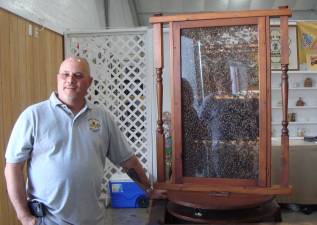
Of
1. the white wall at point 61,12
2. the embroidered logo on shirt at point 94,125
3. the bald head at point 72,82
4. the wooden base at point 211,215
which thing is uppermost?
the white wall at point 61,12

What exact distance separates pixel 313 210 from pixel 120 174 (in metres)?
2.03

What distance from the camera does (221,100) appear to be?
5.84 ft

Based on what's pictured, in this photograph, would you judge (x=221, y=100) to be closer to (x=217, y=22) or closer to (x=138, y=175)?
(x=217, y=22)

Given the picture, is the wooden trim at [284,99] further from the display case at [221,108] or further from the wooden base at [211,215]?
the wooden base at [211,215]

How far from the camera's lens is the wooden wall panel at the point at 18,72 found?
2576mm

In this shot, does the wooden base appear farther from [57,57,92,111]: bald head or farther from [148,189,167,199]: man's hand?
[57,57,92,111]: bald head

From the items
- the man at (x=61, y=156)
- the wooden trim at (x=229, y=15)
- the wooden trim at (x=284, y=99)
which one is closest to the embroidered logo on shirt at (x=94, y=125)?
the man at (x=61, y=156)

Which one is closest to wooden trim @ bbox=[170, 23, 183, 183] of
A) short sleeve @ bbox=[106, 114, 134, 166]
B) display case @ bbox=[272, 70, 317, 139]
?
short sleeve @ bbox=[106, 114, 134, 166]

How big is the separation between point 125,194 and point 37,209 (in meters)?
2.46

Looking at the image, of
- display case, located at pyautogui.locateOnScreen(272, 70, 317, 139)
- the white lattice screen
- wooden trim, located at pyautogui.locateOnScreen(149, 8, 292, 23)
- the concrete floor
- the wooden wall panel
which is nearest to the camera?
wooden trim, located at pyautogui.locateOnScreen(149, 8, 292, 23)

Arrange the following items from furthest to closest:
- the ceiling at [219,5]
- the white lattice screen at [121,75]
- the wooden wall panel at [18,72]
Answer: the ceiling at [219,5] < the white lattice screen at [121,75] < the wooden wall panel at [18,72]

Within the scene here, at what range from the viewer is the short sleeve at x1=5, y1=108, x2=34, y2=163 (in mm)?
1449

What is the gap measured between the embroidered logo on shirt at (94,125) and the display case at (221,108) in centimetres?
40

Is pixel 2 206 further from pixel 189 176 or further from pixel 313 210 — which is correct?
pixel 313 210
